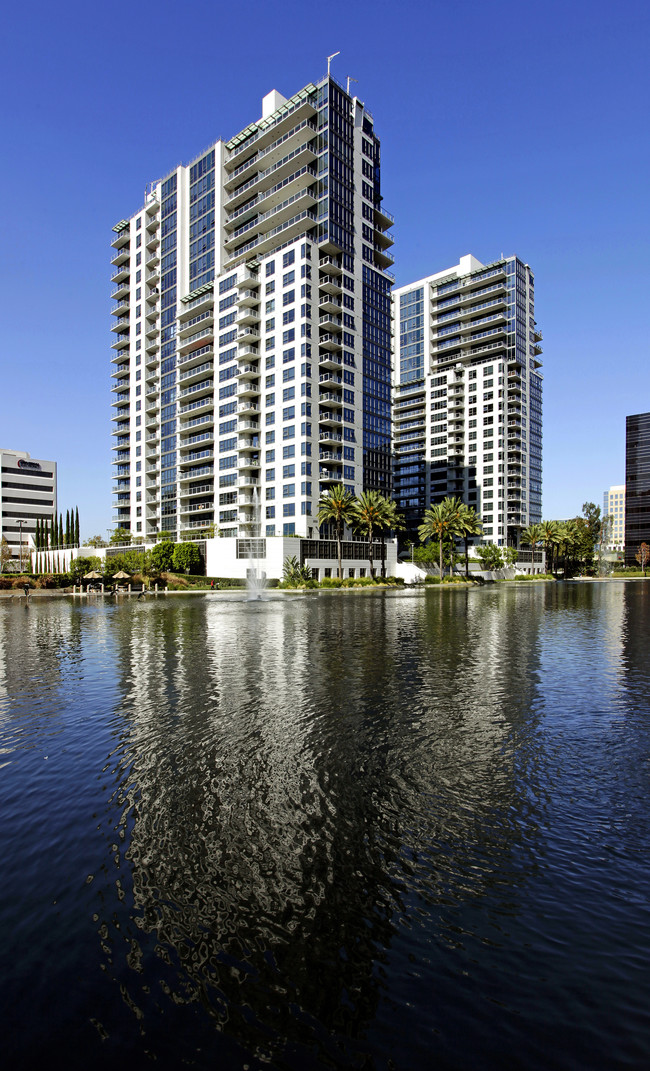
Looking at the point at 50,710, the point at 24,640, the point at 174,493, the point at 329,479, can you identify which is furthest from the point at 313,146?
the point at 50,710

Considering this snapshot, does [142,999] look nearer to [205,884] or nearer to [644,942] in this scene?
[205,884]

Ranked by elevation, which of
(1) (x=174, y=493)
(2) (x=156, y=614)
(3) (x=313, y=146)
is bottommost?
(2) (x=156, y=614)

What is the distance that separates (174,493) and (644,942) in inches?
4368

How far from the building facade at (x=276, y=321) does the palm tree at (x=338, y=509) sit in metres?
3.16

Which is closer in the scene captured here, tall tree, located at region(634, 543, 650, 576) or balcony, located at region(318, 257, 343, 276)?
balcony, located at region(318, 257, 343, 276)

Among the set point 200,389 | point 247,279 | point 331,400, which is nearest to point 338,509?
point 331,400

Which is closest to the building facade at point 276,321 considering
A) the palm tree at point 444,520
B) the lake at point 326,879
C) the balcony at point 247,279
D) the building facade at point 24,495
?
the balcony at point 247,279

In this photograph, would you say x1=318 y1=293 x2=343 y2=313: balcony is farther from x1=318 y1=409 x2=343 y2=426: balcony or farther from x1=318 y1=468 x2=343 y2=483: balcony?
x1=318 y1=468 x2=343 y2=483: balcony

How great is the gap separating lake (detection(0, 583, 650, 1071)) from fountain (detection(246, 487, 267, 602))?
5613 cm

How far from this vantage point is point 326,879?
292 inches

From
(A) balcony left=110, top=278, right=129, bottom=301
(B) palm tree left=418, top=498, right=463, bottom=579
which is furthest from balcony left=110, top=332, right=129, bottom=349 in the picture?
(B) palm tree left=418, top=498, right=463, bottom=579

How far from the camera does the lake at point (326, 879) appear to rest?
508 cm

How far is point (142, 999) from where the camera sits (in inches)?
215

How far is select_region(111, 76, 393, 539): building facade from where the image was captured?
3541 inches
